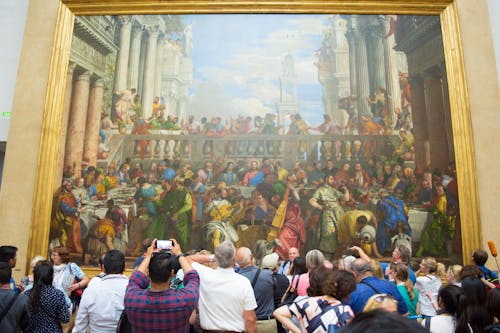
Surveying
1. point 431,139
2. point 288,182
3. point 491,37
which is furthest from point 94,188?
point 491,37

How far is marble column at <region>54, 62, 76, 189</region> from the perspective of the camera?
9.48 metres

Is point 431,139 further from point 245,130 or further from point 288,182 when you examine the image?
point 245,130

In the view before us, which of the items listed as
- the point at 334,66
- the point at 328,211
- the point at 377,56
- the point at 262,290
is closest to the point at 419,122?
the point at 377,56

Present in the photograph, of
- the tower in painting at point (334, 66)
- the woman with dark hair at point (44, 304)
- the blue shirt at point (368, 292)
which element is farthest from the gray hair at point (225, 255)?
the tower in painting at point (334, 66)

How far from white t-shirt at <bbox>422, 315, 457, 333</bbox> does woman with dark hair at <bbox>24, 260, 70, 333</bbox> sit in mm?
3242

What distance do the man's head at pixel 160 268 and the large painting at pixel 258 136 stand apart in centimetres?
613

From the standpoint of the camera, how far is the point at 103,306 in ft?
12.0

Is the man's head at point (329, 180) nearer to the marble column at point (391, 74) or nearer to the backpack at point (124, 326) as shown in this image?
the marble column at point (391, 74)

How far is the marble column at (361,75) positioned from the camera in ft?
32.3

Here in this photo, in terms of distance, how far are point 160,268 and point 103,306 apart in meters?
1.11

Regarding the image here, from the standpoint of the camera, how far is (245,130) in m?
9.79

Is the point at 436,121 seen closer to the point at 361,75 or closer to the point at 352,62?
the point at 361,75

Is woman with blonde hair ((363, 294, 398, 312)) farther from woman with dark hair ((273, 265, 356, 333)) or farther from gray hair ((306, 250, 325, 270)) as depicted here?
gray hair ((306, 250, 325, 270))

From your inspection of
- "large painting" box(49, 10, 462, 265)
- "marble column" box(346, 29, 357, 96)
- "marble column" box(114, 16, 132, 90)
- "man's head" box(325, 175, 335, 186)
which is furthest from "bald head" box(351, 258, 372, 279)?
"marble column" box(114, 16, 132, 90)
